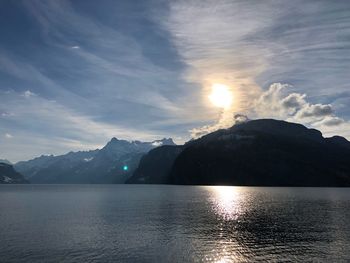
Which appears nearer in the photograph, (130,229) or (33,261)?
(33,261)

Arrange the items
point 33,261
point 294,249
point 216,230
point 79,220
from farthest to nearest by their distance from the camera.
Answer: point 79,220
point 216,230
point 294,249
point 33,261

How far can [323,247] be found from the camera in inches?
2977

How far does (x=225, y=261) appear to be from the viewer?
64.4 m

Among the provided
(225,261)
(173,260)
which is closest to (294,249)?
(225,261)

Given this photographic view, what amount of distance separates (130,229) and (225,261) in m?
41.0

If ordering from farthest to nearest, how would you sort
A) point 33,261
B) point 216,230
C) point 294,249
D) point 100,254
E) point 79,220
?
1. point 79,220
2. point 216,230
3. point 294,249
4. point 100,254
5. point 33,261

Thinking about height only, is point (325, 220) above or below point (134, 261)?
above

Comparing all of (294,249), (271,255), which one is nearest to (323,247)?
(294,249)

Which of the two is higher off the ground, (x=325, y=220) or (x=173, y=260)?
(x=325, y=220)

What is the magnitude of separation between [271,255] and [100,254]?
34.6 meters

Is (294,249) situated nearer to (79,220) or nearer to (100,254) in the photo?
(100,254)

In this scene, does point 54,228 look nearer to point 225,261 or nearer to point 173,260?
point 173,260

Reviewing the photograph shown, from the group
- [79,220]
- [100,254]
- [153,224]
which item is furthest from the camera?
[79,220]

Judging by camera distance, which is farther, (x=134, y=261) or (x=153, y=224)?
(x=153, y=224)
